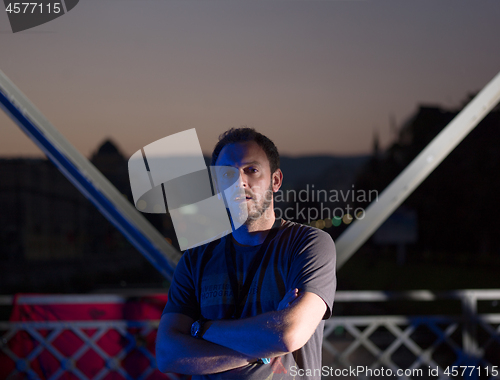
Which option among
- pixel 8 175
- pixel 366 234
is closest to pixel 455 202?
pixel 8 175

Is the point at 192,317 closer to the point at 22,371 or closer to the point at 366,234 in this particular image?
the point at 366,234

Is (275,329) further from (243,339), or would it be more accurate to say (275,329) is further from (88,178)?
(88,178)

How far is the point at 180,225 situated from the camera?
2537mm

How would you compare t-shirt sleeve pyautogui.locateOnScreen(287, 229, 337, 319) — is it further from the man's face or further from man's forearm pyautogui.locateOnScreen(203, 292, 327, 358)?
the man's face

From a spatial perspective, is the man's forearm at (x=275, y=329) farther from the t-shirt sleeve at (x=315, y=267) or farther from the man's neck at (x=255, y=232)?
the man's neck at (x=255, y=232)

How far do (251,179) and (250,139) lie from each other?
7.4 inches

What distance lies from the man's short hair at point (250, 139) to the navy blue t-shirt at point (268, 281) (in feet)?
0.90

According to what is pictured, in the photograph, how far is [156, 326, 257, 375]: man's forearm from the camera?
137 cm

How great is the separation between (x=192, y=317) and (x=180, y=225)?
3.38ft

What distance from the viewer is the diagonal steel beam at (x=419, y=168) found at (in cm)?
258

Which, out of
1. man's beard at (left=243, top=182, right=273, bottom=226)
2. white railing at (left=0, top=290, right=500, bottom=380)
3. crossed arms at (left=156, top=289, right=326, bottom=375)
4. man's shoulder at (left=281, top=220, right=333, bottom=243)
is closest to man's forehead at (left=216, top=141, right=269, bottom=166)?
man's beard at (left=243, top=182, right=273, bottom=226)

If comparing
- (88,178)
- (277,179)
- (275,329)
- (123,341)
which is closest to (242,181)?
(277,179)

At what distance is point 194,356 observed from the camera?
141cm

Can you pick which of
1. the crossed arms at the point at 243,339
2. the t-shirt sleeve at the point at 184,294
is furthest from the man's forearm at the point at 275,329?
the t-shirt sleeve at the point at 184,294
